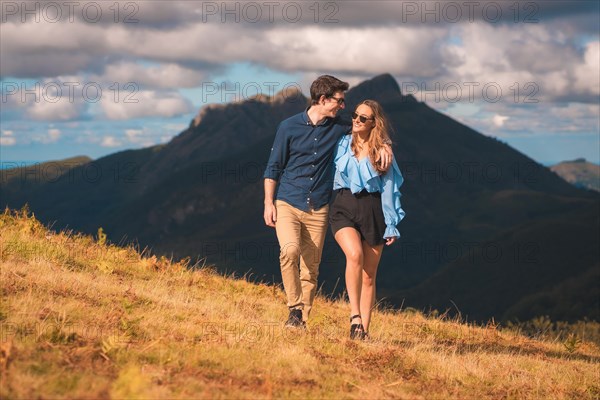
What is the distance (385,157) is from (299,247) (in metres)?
1.57

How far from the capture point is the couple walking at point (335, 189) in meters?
9.16

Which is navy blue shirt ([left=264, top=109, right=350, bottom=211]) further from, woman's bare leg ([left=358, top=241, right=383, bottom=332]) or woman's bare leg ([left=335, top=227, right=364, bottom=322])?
woman's bare leg ([left=358, top=241, right=383, bottom=332])

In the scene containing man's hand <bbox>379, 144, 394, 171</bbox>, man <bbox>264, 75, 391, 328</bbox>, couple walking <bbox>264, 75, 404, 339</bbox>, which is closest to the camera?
man's hand <bbox>379, 144, 394, 171</bbox>

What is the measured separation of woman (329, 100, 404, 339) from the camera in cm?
912

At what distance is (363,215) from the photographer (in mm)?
9211

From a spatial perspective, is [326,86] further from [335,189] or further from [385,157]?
[335,189]

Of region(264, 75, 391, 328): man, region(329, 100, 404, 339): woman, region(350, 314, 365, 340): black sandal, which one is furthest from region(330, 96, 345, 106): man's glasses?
region(350, 314, 365, 340): black sandal

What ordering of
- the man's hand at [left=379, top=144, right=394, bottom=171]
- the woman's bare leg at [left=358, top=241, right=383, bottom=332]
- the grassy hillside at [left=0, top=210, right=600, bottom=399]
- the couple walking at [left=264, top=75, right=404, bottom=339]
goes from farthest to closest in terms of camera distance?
the woman's bare leg at [left=358, top=241, right=383, bottom=332] < the couple walking at [left=264, top=75, right=404, bottom=339] < the man's hand at [left=379, top=144, right=394, bottom=171] < the grassy hillside at [left=0, top=210, right=600, bottom=399]

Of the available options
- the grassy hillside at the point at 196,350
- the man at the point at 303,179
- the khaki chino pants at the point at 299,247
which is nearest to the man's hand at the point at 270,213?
the man at the point at 303,179

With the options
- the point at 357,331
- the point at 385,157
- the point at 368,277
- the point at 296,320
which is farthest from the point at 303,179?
the point at 357,331

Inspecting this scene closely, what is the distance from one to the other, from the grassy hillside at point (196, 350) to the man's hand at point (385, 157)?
219cm

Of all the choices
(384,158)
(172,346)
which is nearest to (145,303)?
(172,346)

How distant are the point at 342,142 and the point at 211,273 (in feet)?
20.5

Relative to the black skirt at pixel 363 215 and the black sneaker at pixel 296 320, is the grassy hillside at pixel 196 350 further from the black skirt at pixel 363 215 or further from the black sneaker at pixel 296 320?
the black skirt at pixel 363 215
